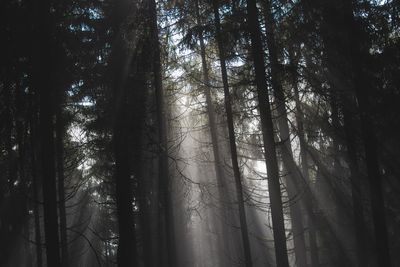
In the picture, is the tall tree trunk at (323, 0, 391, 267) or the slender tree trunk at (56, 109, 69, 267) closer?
the tall tree trunk at (323, 0, 391, 267)

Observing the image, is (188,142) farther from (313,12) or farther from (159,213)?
(313,12)

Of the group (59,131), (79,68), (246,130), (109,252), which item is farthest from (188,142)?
(109,252)

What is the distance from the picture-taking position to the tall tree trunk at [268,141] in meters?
9.69

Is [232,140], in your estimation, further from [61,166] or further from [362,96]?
[61,166]

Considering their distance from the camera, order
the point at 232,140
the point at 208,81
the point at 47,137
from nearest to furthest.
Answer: the point at 47,137
the point at 232,140
the point at 208,81

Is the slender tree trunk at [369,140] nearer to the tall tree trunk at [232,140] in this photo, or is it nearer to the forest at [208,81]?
the forest at [208,81]

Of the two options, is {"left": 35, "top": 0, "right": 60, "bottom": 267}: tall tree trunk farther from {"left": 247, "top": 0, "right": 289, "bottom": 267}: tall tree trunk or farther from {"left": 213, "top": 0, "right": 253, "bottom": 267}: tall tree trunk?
{"left": 247, "top": 0, "right": 289, "bottom": 267}: tall tree trunk

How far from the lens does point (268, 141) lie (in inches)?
386

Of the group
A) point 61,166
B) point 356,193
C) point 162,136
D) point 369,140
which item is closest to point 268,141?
point 369,140

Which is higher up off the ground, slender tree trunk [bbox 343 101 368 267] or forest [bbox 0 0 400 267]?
forest [bbox 0 0 400 267]

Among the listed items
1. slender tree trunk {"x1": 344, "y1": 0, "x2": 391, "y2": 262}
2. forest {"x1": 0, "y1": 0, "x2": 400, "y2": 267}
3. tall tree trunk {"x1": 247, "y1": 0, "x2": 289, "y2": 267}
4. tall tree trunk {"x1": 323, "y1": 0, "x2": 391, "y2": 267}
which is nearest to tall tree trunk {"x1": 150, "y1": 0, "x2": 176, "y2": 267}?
forest {"x1": 0, "y1": 0, "x2": 400, "y2": 267}

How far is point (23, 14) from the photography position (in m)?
10.5

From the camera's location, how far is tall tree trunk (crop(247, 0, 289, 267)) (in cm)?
969

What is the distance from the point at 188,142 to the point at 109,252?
2800cm
